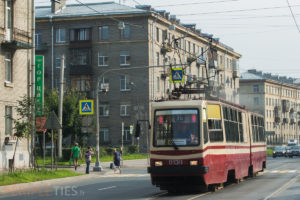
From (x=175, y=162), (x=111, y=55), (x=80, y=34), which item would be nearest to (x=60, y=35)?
(x=80, y=34)

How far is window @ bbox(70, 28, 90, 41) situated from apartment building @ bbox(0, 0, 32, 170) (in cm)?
2944

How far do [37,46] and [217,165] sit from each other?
50293 millimetres

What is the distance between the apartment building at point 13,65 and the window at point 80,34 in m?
29.4

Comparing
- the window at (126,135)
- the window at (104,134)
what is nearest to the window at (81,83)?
the window at (104,134)

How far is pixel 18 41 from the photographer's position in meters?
33.8

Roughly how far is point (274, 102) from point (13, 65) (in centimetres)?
9374

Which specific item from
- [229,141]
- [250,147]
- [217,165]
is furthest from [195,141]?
[250,147]

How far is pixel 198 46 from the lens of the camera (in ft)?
257

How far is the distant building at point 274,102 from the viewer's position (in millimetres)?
116375

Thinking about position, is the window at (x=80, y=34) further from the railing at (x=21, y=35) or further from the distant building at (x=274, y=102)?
the distant building at (x=274, y=102)

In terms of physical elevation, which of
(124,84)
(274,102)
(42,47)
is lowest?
(124,84)

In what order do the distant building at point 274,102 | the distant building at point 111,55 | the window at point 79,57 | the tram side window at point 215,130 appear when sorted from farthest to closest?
the distant building at point 274,102 < the window at point 79,57 < the distant building at point 111,55 < the tram side window at point 215,130

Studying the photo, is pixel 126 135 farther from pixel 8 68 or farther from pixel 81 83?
pixel 8 68

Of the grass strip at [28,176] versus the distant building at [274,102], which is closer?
the grass strip at [28,176]
